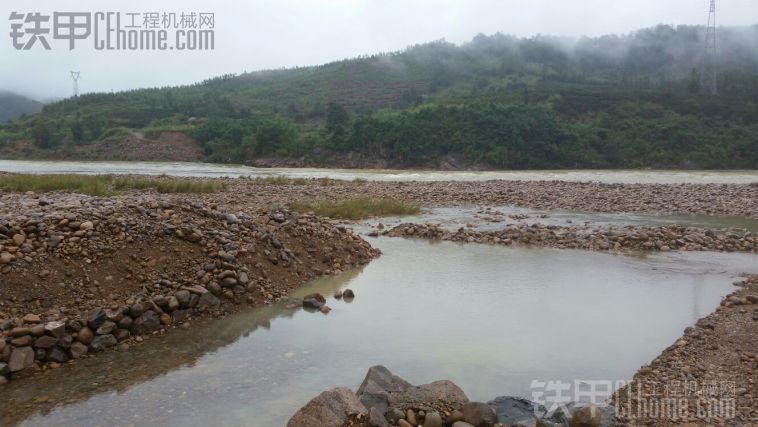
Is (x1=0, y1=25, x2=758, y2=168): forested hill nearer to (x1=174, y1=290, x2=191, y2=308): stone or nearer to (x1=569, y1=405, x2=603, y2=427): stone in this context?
(x1=174, y1=290, x2=191, y2=308): stone

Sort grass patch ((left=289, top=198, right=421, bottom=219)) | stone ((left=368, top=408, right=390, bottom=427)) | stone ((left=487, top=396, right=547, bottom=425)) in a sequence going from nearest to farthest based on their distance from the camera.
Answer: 1. stone ((left=368, top=408, right=390, bottom=427))
2. stone ((left=487, top=396, right=547, bottom=425))
3. grass patch ((left=289, top=198, right=421, bottom=219))

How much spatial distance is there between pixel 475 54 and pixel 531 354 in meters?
131

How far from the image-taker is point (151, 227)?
24.4 ft

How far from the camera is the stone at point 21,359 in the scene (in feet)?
16.3

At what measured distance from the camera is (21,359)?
5.03 meters

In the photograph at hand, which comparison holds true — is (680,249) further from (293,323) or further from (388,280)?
(293,323)

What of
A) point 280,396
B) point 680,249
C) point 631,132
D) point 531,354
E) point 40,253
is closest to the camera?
point 280,396

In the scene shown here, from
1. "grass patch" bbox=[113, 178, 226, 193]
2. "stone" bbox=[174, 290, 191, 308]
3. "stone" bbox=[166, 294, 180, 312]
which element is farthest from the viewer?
"grass patch" bbox=[113, 178, 226, 193]

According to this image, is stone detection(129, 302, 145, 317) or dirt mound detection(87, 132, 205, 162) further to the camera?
dirt mound detection(87, 132, 205, 162)

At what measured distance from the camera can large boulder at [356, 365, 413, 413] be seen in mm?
4203

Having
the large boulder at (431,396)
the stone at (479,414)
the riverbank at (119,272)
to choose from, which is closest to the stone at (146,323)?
the riverbank at (119,272)

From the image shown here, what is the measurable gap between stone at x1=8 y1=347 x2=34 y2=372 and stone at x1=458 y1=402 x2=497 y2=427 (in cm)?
388

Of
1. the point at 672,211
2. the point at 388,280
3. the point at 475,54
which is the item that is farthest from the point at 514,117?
the point at 475,54

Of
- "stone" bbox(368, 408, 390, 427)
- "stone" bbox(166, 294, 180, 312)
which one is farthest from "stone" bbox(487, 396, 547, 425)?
"stone" bbox(166, 294, 180, 312)
